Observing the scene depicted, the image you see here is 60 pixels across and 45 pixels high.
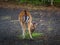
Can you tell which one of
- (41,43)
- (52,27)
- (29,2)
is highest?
(41,43)

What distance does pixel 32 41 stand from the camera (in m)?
7.43

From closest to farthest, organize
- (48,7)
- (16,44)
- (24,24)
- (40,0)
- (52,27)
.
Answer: (16,44)
(24,24)
(52,27)
(48,7)
(40,0)

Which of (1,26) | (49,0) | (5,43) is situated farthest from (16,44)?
(49,0)

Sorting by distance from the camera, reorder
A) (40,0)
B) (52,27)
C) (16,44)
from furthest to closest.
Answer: (40,0) → (52,27) → (16,44)

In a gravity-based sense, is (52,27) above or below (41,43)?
below

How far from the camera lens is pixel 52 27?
32.2 feet

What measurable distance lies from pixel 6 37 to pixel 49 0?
9.60 meters

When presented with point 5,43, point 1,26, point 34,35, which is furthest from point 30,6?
point 5,43

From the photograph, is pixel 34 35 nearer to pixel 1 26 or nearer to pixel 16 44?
pixel 16 44

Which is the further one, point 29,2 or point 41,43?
point 29,2

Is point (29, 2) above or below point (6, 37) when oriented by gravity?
below

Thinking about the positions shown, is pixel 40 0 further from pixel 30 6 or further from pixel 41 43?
pixel 41 43

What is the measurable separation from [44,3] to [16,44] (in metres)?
10.3

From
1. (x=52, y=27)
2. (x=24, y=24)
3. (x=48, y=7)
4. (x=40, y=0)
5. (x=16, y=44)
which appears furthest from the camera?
(x=40, y=0)
